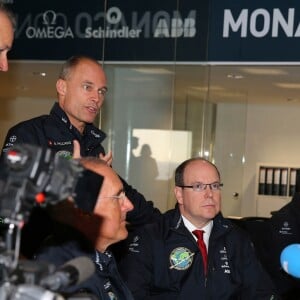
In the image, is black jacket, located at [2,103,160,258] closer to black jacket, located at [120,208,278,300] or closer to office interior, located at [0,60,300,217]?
black jacket, located at [120,208,278,300]

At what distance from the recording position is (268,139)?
33.3 ft

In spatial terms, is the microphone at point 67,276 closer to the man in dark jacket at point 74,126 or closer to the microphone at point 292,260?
the microphone at point 292,260

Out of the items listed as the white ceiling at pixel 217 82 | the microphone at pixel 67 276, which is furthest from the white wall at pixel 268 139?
the microphone at pixel 67 276

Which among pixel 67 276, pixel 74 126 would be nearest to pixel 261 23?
pixel 74 126

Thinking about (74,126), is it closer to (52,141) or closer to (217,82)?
(52,141)

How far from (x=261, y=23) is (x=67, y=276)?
5409 millimetres

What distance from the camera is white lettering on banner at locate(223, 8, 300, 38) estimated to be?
6.30 metres

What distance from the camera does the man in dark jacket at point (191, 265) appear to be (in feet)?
9.89

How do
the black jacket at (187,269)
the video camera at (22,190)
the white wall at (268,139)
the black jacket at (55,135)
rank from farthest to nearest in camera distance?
the white wall at (268,139), the black jacket at (187,269), the black jacket at (55,135), the video camera at (22,190)

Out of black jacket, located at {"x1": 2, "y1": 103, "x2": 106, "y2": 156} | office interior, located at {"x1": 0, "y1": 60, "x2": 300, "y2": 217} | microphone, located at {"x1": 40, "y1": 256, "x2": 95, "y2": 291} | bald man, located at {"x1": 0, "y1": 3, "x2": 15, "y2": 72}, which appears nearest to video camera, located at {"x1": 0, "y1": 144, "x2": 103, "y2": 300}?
microphone, located at {"x1": 40, "y1": 256, "x2": 95, "y2": 291}

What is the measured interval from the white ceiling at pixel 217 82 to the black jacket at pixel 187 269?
3687 mm

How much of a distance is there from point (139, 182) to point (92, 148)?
149 inches

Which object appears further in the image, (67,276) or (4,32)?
(4,32)

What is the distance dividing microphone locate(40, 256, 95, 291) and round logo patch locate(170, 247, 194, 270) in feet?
5.57
